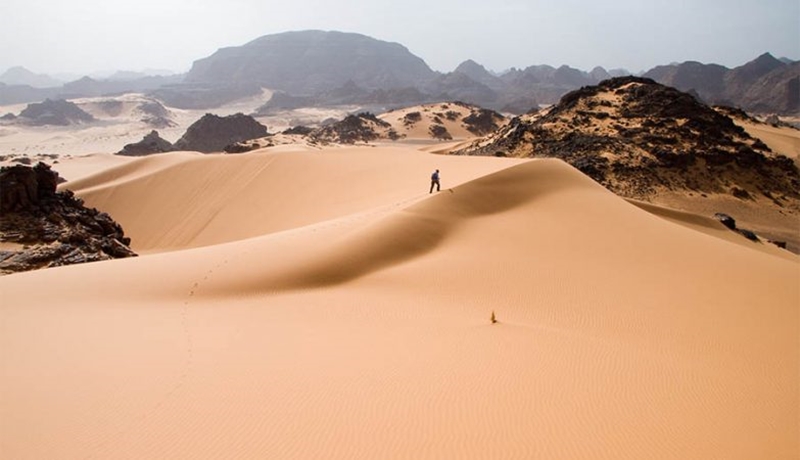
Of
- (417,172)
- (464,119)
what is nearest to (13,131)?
(464,119)

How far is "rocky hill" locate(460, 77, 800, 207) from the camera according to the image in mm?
24797

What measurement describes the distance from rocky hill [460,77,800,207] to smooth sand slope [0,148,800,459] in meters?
15.6

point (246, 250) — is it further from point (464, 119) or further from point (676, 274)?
point (464, 119)

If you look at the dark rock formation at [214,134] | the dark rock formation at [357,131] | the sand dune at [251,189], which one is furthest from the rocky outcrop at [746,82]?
the sand dune at [251,189]

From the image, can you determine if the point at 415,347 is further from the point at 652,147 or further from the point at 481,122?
the point at 481,122

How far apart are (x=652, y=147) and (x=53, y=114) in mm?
92532

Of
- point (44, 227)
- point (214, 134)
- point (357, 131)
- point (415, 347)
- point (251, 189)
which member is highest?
point (357, 131)

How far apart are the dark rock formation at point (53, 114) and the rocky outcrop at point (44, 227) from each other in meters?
83.8

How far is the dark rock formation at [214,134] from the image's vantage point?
175 ft

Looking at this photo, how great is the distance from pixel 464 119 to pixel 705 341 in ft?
197

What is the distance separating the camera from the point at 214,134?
54.5m

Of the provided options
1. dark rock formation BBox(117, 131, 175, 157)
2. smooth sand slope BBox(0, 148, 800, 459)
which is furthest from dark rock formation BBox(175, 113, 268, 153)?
smooth sand slope BBox(0, 148, 800, 459)

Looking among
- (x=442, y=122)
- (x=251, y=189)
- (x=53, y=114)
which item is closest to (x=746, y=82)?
(x=442, y=122)

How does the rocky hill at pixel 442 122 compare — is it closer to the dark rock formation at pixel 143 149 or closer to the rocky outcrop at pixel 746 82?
the dark rock formation at pixel 143 149
